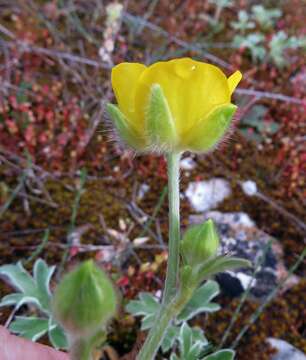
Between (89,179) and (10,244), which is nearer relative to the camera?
(10,244)

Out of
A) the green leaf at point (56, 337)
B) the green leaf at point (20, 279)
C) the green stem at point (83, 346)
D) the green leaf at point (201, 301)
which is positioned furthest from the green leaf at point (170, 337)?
the green stem at point (83, 346)

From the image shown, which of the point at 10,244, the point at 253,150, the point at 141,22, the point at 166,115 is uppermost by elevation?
the point at 141,22

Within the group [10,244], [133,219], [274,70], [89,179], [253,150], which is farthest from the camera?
[274,70]

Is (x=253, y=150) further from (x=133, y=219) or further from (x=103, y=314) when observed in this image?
(x=103, y=314)

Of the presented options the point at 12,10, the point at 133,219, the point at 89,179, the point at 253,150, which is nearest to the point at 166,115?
the point at 133,219

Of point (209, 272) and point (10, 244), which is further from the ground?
point (209, 272)

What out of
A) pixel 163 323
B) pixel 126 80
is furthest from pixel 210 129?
pixel 163 323

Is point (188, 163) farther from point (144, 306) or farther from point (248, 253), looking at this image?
point (144, 306)
